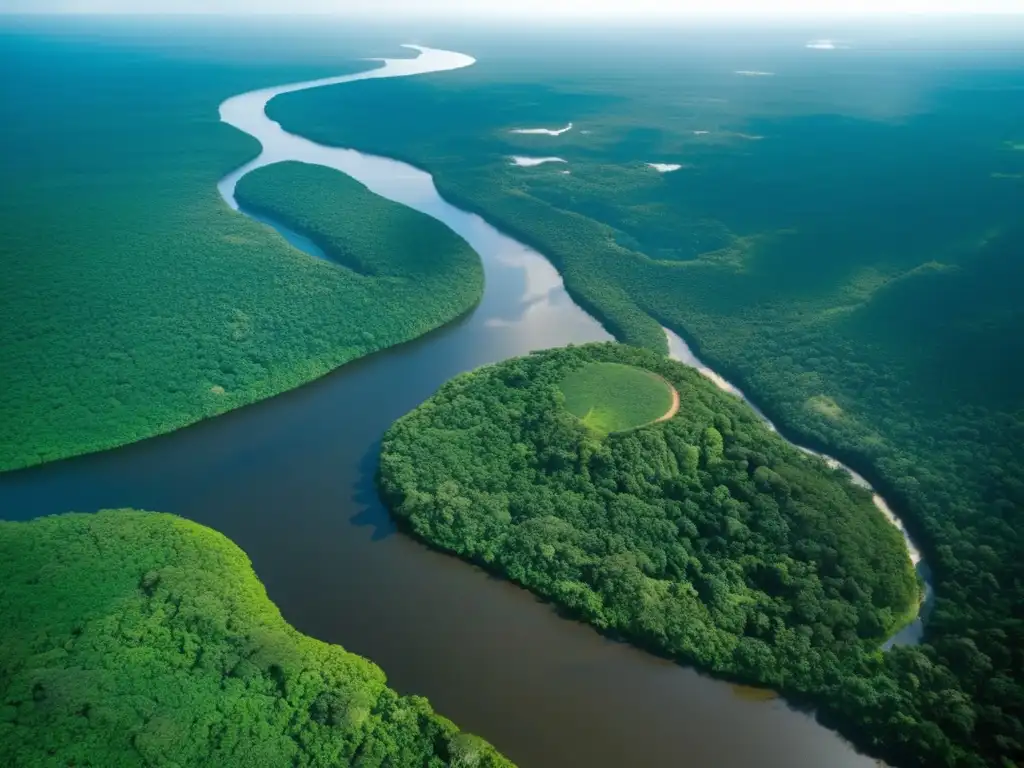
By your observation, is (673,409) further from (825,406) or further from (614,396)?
(825,406)

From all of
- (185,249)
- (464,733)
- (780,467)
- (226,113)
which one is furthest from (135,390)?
(226,113)

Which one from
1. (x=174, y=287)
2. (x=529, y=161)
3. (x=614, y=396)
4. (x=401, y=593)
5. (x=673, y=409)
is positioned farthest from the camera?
(x=529, y=161)

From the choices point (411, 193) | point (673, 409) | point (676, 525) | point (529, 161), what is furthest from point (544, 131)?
point (676, 525)

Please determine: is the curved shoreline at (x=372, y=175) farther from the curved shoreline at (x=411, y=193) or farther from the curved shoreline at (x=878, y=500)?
the curved shoreline at (x=411, y=193)

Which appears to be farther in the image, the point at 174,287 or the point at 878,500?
the point at 174,287

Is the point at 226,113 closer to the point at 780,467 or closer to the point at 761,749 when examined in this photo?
the point at 780,467

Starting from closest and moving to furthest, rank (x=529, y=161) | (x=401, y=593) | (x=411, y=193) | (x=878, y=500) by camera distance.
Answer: (x=401, y=593)
(x=878, y=500)
(x=411, y=193)
(x=529, y=161)

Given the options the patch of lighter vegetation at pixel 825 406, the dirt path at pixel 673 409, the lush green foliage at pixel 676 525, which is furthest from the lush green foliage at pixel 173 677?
the patch of lighter vegetation at pixel 825 406

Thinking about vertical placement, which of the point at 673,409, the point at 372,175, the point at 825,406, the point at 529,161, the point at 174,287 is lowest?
the point at 372,175

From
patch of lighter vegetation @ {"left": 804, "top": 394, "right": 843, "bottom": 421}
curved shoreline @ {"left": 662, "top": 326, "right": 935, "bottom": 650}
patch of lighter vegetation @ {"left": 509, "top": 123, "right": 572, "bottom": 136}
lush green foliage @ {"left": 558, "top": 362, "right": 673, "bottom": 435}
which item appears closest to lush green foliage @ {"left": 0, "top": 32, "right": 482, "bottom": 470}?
lush green foliage @ {"left": 558, "top": 362, "right": 673, "bottom": 435}
